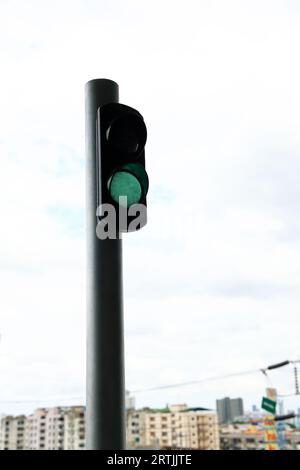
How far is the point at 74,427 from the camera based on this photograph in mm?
79062

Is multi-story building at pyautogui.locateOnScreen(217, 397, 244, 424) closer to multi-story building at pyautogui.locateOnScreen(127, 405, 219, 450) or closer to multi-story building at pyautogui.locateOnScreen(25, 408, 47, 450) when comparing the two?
multi-story building at pyautogui.locateOnScreen(127, 405, 219, 450)

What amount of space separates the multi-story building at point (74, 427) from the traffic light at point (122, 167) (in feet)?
249

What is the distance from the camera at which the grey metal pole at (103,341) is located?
163 centimetres

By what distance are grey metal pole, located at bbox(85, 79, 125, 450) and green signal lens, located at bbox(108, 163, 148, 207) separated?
0.08 meters

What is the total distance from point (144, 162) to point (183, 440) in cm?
7834

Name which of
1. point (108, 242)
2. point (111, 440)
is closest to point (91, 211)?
point (108, 242)

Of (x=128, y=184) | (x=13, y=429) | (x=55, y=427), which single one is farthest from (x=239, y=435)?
(x=128, y=184)

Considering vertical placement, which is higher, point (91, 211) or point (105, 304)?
point (91, 211)

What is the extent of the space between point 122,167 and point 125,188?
0.24 ft

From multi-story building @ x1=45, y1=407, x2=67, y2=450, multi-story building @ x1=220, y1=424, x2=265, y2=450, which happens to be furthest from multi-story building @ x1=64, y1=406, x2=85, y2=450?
multi-story building @ x1=220, y1=424, x2=265, y2=450

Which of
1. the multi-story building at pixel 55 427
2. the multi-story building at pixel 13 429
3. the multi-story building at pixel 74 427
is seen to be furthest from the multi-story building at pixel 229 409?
the multi-story building at pixel 13 429
